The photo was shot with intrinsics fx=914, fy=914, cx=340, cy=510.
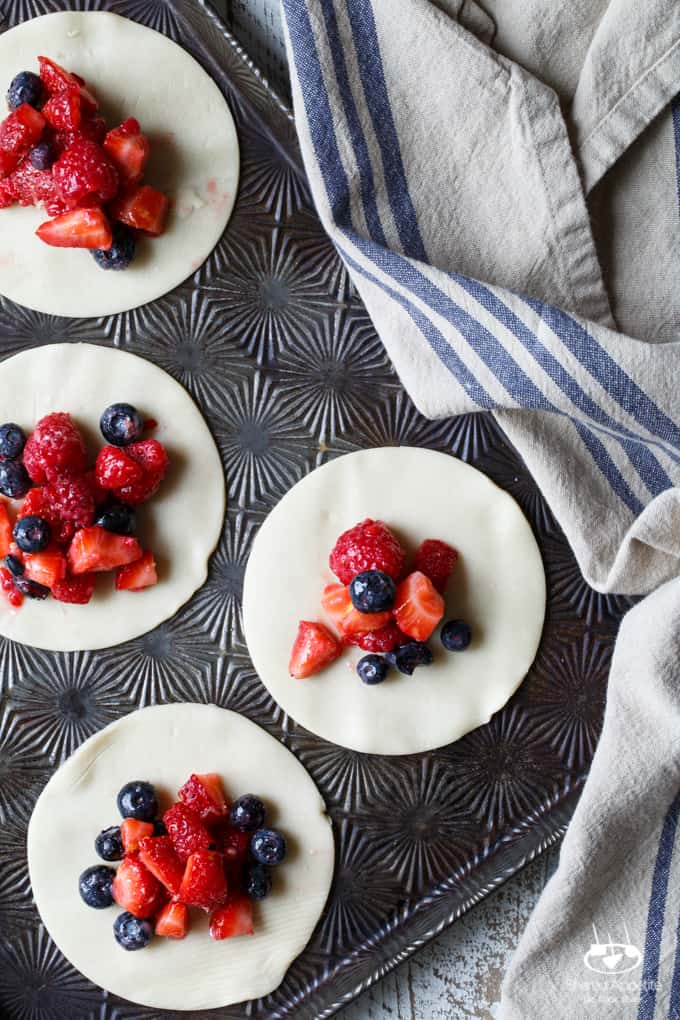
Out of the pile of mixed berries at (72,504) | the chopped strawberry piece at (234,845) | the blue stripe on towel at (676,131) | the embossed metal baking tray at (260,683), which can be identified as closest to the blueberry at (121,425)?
the pile of mixed berries at (72,504)

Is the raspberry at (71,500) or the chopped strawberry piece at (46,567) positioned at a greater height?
the raspberry at (71,500)

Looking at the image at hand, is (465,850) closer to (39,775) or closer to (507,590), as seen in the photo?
(507,590)

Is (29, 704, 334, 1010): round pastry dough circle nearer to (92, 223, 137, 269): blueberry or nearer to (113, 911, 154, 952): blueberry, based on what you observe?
(113, 911, 154, 952): blueberry

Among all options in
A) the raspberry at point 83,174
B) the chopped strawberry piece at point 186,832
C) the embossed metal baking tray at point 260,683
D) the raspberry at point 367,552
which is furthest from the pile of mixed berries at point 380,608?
the raspberry at point 83,174

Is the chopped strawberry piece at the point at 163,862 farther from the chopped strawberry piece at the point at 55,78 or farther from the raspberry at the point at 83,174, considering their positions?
the chopped strawberry piece at the point at 55,78

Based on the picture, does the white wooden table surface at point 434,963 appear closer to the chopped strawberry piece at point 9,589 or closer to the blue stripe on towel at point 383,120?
the blue stripe on towel at point 383,120

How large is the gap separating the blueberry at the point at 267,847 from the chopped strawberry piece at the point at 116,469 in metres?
0.49

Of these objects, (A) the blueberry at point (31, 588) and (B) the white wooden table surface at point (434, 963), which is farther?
(B) the white wooden table surface at point (434, 963)

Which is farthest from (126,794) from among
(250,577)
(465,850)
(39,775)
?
(465,850)

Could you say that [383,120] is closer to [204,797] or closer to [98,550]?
[98,550]

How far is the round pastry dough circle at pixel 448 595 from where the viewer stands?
1214mm

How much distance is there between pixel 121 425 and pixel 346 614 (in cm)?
38

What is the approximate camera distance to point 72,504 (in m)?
1.15

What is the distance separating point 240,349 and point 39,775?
642mm
